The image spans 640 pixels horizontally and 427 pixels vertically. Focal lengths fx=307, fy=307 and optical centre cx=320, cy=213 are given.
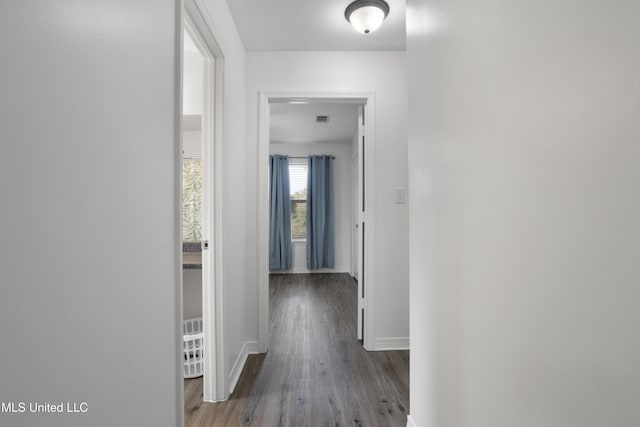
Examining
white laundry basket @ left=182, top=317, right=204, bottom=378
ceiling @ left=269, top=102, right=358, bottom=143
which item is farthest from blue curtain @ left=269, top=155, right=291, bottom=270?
white laundry basket @ left=182, top=317, right=204, bottom=378

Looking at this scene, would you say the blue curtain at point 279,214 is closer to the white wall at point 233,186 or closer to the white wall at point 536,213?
the white wall at point 233,186

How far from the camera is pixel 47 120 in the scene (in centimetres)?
59

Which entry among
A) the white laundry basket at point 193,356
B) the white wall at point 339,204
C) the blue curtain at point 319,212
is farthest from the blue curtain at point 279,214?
the white laundry basket at point 193,356

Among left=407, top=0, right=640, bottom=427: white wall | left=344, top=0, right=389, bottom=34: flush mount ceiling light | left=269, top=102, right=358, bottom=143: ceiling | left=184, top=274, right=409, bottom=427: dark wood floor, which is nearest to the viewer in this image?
left=407, top=0, right=640, bottom=427: white wall

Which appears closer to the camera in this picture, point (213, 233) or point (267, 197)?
point (213, 233)

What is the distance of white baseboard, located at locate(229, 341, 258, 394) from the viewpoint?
2053mm

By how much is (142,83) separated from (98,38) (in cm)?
21

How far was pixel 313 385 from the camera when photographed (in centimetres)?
208

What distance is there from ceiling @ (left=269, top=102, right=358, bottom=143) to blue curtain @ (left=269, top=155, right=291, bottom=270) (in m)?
0.52

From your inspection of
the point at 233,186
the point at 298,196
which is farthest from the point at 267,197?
the point at 298,196

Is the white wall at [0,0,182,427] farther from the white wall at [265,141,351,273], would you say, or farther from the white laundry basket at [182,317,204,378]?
the white wall at [265,141,351,273]

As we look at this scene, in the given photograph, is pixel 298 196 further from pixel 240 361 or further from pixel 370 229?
pixel 240 361

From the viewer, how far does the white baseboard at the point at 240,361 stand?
6.73ft

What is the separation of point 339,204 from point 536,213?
555 centimetres
